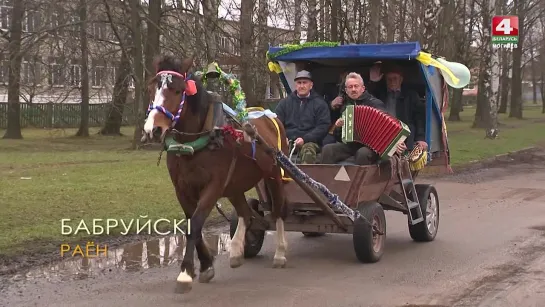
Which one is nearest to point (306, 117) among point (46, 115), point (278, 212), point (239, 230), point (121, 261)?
point (278, 212)

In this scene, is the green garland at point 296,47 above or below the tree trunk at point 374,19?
below

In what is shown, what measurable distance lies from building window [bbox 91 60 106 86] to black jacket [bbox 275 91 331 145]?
1682 centimetres

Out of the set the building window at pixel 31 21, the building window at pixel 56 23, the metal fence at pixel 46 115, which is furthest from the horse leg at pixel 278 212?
the metal fence at pixel 46 115

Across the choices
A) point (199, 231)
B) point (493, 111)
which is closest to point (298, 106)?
point (199, 231)

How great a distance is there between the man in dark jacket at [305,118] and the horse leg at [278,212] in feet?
2.92

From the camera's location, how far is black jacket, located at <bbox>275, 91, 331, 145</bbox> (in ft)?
28.2

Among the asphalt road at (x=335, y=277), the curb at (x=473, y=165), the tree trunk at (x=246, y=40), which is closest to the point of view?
the asphalt road at (x=335, y=277)

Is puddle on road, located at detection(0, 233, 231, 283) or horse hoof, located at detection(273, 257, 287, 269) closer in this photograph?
puddle on road, located at detection(0, 233, 231, 283)

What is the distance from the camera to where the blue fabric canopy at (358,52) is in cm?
848

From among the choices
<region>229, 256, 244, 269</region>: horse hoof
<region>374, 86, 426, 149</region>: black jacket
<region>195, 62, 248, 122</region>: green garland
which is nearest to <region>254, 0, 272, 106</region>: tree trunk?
<region>374, 86, 426, 149</region>: black jacket

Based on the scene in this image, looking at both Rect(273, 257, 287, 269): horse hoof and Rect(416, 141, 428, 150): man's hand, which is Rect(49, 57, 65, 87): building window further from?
Rect(273, 257, 287, 269): horse hoof

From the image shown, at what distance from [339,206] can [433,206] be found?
247cm

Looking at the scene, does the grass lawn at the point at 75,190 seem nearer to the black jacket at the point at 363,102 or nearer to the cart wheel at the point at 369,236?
the black jacket at the point at 363,102

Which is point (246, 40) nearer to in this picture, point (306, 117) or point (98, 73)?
point (98, 73)
